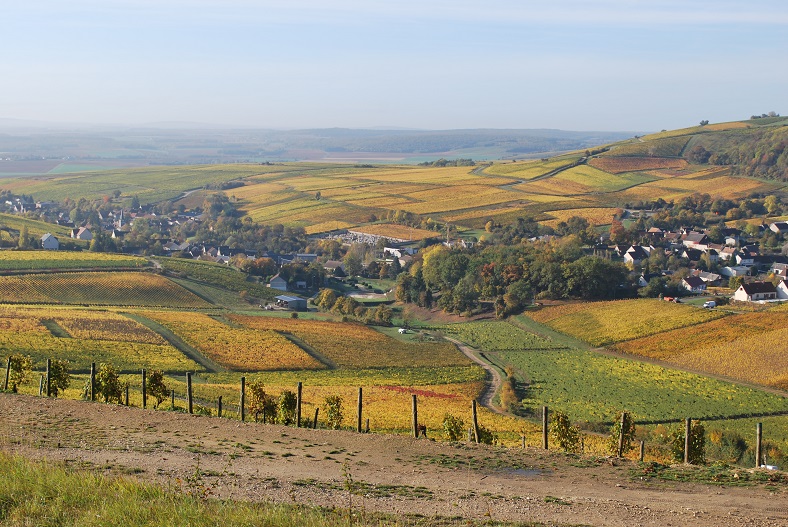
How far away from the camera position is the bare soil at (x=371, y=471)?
12922mm

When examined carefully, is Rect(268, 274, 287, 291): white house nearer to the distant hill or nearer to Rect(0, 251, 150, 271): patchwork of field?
Rect(0, 251, 150, 271): patchwork of field

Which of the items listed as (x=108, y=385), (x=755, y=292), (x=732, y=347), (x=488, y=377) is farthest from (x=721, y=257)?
(x=108, y=385)

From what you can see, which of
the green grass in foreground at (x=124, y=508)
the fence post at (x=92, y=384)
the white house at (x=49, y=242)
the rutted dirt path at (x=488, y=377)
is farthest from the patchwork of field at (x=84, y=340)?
the white house at (x=49, y=242)

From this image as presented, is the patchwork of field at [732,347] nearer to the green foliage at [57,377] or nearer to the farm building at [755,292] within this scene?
the farm building at [755,292]

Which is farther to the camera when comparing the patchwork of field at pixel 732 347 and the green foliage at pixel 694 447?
the patchwork of field at pixel 732 347

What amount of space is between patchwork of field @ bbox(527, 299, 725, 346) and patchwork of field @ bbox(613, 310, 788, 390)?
4.80 feet

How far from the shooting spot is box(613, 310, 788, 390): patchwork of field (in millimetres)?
45719

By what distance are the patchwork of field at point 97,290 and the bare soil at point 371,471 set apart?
151 ft

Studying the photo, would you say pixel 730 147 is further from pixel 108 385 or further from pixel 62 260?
pixel 108 385

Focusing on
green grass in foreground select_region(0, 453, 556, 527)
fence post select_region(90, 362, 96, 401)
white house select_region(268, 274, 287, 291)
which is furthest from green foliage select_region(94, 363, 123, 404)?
white house select_region(268, 274, 287, 291)

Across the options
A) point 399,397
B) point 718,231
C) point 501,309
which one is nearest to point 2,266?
point 501,309

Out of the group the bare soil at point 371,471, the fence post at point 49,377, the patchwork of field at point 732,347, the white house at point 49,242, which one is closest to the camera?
the bare soil at point 371,471

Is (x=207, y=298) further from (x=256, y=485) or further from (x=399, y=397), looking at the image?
(x=256, y=485)

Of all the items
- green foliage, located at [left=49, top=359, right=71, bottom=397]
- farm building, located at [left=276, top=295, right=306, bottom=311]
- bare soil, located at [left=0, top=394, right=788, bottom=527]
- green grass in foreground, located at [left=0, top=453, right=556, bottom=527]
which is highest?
green grass in foreground, located at [left=0, top=453, right=556, bottom=527]
